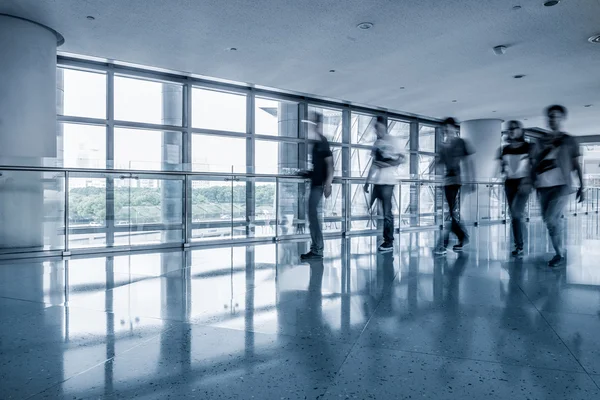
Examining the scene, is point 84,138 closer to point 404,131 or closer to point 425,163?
point 404,131

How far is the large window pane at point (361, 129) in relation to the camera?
13.2 meters

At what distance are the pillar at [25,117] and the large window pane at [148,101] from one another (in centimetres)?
233

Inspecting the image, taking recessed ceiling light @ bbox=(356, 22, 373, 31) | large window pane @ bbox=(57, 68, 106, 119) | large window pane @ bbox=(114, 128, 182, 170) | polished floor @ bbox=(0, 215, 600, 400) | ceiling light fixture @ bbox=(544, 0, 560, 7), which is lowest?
polished floor @ bbox=(0, 215, 600, 400)

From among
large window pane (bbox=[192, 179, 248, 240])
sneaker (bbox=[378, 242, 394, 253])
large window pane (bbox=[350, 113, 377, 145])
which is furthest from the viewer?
large window pane (bbox=[350, 113, 377, 145])

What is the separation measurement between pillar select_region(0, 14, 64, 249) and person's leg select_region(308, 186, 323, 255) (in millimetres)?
3619

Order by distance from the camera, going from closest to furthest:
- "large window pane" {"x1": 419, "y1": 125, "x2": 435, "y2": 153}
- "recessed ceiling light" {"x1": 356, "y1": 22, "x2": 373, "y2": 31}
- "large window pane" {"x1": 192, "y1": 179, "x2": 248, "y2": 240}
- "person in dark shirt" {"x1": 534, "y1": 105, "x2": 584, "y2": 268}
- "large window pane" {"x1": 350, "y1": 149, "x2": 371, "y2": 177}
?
1. "person in dark shirt" {"x1": 534, "y1": 105, "x2": 584, "y2": 268}
2. "recessed ceiling light" {"x1": 356, "y1": 22, "x2": 373, "y2": 31}
3. "large window pane" {"x1": 192, "y1": 179, "x2": 248, "y2": 240}
4. "large window pane" {"x1": 350, "y1": 149, "x2": 371, "y2": 177}
5. "large window pane" {"x1": 419, "y1": 125, "x2": 435, "y2": 153}

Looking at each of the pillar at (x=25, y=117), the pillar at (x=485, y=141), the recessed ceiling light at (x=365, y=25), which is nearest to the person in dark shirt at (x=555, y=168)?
the recessed ceiling light at (x=365, y=25)

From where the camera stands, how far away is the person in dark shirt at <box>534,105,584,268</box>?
411 cm

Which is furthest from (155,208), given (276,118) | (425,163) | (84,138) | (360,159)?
(425,163)

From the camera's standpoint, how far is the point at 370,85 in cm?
999

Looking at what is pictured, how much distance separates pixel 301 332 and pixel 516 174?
4.07m

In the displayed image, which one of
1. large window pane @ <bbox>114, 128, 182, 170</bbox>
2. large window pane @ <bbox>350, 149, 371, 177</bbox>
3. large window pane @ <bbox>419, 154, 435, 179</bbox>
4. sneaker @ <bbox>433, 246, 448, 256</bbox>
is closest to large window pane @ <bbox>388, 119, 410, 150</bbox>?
large window pane @ <bbox>419, 154, 435, 179</bbox>

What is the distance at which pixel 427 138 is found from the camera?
52.5ft

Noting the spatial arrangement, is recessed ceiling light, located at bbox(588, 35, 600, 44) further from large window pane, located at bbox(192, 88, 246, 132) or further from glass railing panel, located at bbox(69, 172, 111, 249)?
glass railing panel, located at bbox(69, 172, 111, 249)
